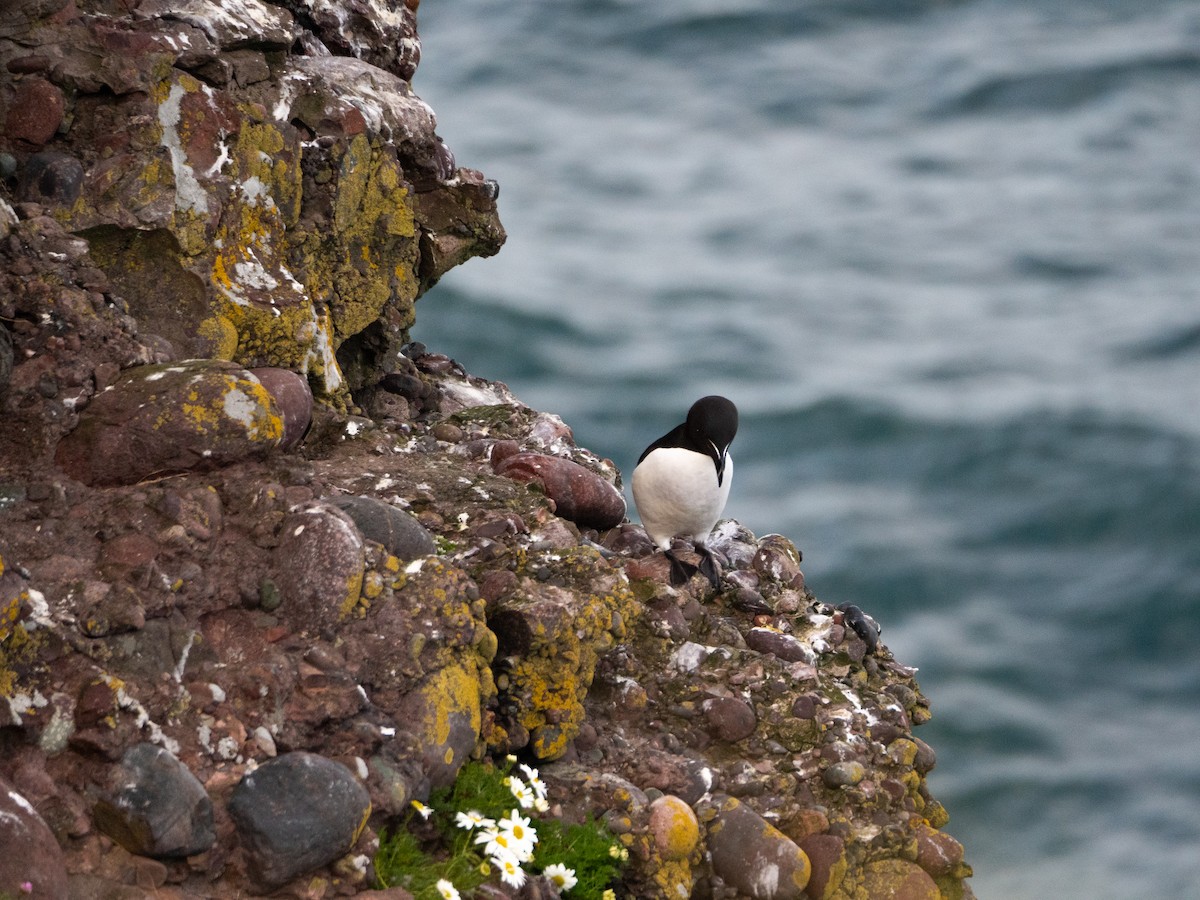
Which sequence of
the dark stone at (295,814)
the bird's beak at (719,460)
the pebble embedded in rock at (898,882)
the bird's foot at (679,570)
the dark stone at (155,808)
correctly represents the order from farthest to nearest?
1. the bird's beak at (719,460)
2. the bird's foot at (679,570)
3. the pebble embedded in rock at (898,882)
4. the dark stone at (295,814)
5. the dark stone at (155,808)

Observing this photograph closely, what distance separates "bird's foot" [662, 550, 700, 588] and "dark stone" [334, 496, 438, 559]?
1.43m

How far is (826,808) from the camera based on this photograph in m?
5.10

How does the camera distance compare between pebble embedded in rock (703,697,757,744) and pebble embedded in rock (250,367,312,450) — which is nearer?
pebble embedded in rock (250,367,312,450)

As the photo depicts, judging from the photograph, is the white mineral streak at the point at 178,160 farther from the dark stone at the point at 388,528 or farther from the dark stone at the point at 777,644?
the dark stone at the point at 777,644

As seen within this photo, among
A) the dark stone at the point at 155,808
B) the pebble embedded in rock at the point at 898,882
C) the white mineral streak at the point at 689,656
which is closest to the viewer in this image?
the dark stone at the point at 155,808

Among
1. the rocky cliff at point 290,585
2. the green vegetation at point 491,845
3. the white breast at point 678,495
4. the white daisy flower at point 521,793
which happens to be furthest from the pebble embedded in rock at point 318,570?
the white breast at point 678,495

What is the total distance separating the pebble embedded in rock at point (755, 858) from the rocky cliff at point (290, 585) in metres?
0.01

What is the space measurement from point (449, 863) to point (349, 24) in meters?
4.17

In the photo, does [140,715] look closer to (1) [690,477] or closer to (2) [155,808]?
(2) [155,808]

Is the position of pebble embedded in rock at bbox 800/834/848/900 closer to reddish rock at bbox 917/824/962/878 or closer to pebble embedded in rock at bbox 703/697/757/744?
reddish rock at bbox 917/824/962/878

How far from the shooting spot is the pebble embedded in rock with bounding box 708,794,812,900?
4766 millimetres

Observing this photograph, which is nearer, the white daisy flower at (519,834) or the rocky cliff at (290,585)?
the rocky cliff at (290,585)

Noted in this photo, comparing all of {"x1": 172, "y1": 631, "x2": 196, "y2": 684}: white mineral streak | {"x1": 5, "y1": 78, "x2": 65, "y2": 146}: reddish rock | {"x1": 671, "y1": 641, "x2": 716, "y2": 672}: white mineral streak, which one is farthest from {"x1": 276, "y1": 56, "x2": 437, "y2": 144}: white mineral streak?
{"x1": 671, "y1": 641, "x2": 716, "y2": 672}: white mineral streak

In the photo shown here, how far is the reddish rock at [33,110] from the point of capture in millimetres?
5078
